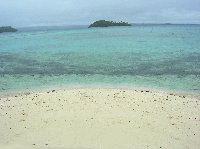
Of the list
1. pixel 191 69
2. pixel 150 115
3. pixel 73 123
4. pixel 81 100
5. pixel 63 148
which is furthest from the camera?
pixel 191 69

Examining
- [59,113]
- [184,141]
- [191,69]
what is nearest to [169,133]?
[184,141]

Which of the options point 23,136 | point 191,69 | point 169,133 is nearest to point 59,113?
point 23,136

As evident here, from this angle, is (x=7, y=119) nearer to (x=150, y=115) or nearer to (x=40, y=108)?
(x=40, y=108)

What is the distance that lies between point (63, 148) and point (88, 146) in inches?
31.5

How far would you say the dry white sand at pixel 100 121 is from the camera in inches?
417

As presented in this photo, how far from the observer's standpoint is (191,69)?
26.5 meters

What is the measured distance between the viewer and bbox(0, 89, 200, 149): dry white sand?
1059 cm

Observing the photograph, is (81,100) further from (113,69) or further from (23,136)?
(113,69)

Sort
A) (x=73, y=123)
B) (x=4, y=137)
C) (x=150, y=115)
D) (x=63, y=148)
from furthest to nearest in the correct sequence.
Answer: (x=150, y=115) < (x=73, y=123) < (x=4, y=137) < (x=63, y=148)

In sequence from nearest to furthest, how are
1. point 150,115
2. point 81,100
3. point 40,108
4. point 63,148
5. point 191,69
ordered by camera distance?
1. point 63,148
2. point 150,115
3. point 40,108
4. point 81,100
5. point 191,69

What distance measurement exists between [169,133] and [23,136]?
16.9 ft

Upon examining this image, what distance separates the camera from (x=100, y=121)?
41.1 ft

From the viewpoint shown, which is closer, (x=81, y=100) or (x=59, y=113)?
(x=59, y=113)

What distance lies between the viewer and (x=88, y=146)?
10.2 m
